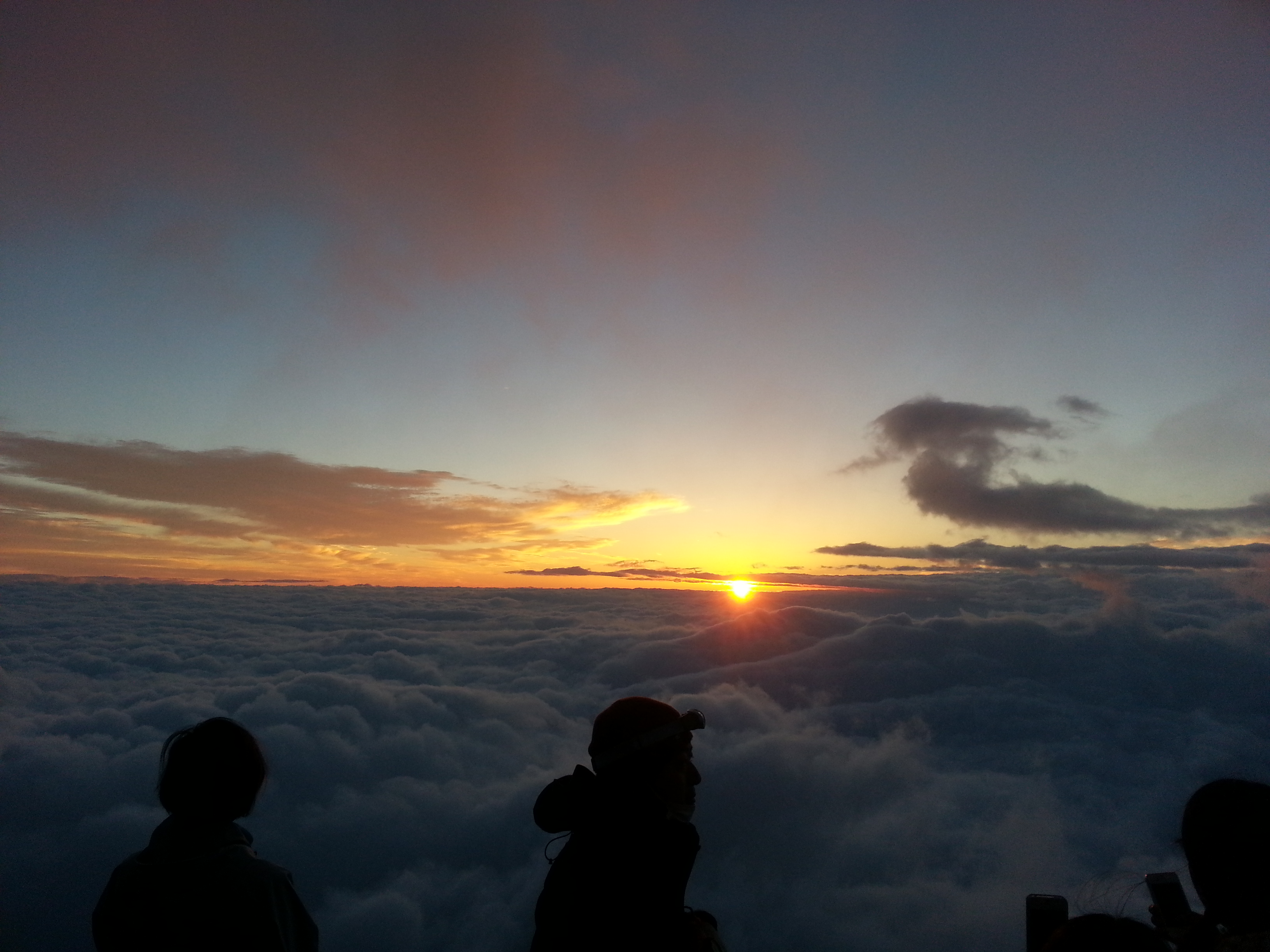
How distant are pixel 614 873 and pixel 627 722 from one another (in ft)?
1.55

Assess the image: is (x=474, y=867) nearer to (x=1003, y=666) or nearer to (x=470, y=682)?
(x=470, y=682)

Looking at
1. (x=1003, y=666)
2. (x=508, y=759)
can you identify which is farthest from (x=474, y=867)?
(x=1003, y=666)

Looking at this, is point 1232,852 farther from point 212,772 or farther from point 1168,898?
point 212,772

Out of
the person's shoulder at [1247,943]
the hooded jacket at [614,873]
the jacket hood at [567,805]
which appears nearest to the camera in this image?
the person's shoulder at [1247,943]

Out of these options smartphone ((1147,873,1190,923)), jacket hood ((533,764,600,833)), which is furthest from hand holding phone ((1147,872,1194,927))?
jacket hood ((533,764,600,833))

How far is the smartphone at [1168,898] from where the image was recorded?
231 cm

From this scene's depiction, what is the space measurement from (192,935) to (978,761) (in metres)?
111

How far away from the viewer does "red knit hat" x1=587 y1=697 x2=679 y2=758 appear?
2246 millimetres

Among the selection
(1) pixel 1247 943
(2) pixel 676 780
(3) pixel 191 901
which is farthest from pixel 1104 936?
(3) pixel 191 901

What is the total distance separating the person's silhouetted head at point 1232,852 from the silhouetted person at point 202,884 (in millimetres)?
3220

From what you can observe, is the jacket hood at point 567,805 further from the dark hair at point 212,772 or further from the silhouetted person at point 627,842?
the dark hair at point 212,772

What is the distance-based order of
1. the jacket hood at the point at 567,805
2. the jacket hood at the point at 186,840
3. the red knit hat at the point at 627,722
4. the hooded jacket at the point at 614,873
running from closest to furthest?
the hooded jacket at the point at 614,873, the jacket hood at the point at 567,805, the red knit hat at the point at 627,722, the jacket hood at the point at 186,840

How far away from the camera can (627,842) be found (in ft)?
6.76

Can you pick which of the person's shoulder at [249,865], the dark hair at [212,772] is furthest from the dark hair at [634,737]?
the dark hair at [212,772]
